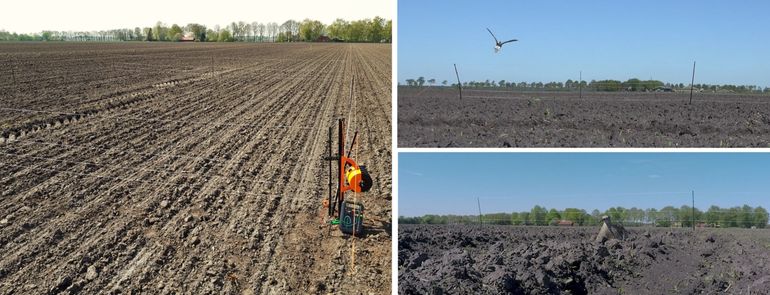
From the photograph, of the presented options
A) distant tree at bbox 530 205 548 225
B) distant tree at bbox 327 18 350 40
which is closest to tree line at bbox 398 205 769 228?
distant tree at bbox 530 205 548 225

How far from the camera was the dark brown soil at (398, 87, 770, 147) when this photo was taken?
748 cm

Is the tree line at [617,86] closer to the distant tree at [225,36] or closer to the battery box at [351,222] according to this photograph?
the battery box at [351,222]

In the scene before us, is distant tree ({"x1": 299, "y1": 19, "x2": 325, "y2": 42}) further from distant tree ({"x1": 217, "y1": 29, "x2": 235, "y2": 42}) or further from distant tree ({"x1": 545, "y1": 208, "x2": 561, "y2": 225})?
distant tree ({"x1": 545, "y1": 208, "x2": 561, "y2": 225})

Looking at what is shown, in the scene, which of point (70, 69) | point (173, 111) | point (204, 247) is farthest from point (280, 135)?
point (70, 69)

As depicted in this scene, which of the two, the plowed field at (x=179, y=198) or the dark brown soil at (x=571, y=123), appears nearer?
the plowed field at (x=179, y=198)

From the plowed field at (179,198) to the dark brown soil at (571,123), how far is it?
753 millimetres

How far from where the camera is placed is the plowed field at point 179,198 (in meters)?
4.22

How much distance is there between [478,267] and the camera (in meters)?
4.89

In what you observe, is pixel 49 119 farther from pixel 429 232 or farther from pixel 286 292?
pixel 286 292

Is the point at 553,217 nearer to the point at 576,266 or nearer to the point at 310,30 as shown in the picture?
the point at 576,266

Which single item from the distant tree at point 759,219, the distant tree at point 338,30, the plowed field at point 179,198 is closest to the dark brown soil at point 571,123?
the plowed field at point 179,198

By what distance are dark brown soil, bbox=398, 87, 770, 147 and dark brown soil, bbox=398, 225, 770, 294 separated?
4.48 ft

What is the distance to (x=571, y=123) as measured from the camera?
8930 millimetres

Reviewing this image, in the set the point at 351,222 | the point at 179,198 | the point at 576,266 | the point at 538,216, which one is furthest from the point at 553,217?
the point at 179,198
